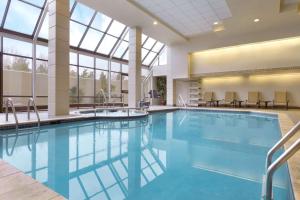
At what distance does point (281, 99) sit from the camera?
32.7ft

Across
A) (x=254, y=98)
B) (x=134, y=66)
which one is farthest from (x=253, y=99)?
(x=134, y=66)

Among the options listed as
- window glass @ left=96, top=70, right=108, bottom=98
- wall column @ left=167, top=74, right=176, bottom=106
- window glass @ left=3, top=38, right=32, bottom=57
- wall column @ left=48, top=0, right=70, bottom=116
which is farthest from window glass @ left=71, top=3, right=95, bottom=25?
wall column @ left=167, top=74, right=176, bottom=106

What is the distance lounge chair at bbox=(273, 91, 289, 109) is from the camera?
388 inches

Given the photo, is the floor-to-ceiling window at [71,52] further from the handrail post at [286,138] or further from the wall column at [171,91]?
the handrail post at [286,138]

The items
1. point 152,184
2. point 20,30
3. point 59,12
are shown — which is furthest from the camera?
point 20,30

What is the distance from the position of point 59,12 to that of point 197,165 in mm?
6503

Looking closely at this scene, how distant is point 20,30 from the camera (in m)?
8.01

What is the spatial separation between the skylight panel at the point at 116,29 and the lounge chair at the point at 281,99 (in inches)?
365

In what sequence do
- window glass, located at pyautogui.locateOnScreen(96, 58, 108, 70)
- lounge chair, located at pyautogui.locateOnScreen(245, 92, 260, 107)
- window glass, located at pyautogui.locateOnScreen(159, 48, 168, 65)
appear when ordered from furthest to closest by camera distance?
window glass, located at pyautogui.locateOnScreen(159, 48, 168, 65)
window glass, located at pyautogui.locateOnScreen(96, 58, 108, 70)
lounge chair, located at pyautogui.locateOnScreen(245, 92, 260, 107)

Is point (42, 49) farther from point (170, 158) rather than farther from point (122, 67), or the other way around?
point (170, 158)

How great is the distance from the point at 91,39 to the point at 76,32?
91cm

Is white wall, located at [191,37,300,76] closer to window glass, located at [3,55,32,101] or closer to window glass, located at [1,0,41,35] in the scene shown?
window glass, located at [1,0,41,35]

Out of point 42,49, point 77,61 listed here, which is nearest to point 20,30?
point 42,49

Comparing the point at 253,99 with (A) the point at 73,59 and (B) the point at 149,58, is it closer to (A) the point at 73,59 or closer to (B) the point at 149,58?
(B) the point at 149,58
